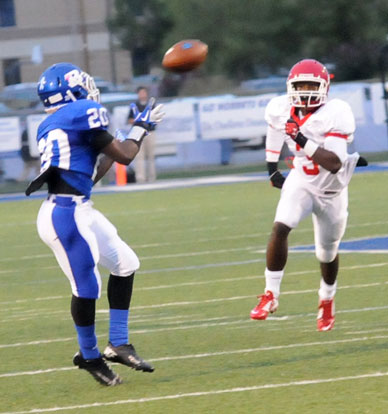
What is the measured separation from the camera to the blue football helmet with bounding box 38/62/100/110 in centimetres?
620

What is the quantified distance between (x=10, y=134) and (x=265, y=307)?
13.5m

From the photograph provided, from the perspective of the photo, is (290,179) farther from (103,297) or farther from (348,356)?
(103,297)

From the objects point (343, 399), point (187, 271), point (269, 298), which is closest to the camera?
point (343, 399)

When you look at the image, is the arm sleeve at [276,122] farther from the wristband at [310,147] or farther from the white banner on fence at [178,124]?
the white banner on fence at [178,124]

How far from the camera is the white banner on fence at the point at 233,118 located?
2098 cm

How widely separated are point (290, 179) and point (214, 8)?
37890 millimetres

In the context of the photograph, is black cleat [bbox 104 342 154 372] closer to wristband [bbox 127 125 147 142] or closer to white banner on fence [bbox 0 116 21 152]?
wristband [bbox 127 125 147 142]

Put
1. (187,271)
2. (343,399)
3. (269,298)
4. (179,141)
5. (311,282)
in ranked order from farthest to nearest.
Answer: (179,141) → (187,271) → (311,282) → (269,298) → (343,399)

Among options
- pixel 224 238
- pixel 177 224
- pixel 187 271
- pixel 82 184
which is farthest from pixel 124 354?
pixel 177 224

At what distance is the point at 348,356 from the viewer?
6516 mm

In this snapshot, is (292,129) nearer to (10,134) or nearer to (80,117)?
(80,117)

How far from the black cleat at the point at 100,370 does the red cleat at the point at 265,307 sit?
133 cm

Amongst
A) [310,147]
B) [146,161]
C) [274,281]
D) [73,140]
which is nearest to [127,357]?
[73,140]

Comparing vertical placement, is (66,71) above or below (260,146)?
above
